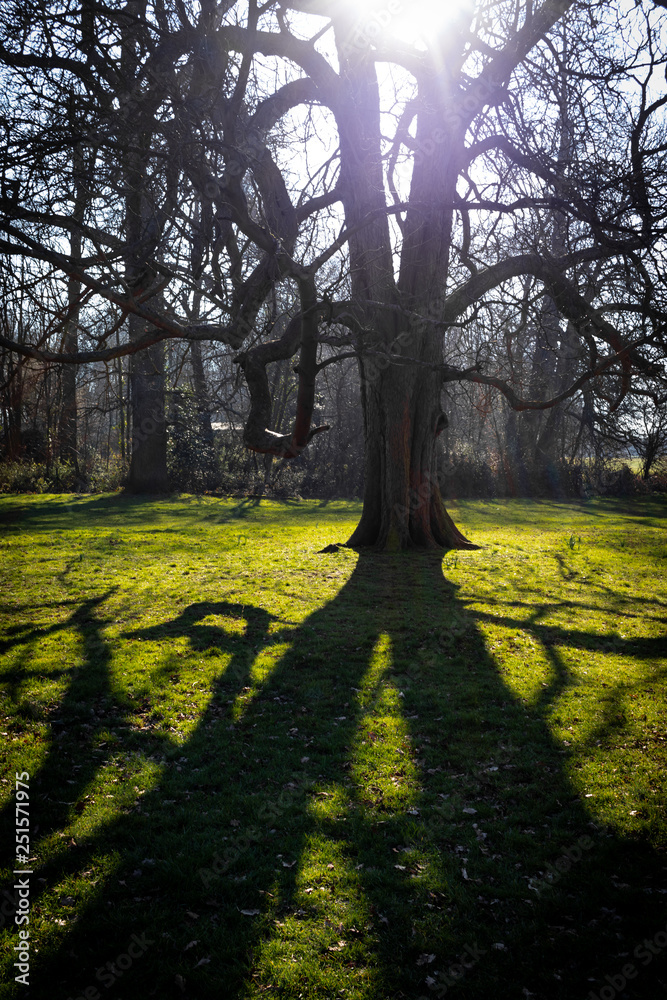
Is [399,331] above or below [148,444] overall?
above

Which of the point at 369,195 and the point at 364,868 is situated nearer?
the point at 364,868

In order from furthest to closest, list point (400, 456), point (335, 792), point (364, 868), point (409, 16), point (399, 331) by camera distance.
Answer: point (400, 456) < point (399, 331) < point (409, 16) < point (335, 792) < point (364, 868)

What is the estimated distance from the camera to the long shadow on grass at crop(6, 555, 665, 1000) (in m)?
2.89

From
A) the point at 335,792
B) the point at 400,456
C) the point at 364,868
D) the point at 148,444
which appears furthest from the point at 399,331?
the point at 148,444

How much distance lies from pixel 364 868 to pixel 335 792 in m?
0.75

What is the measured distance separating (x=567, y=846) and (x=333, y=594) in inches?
232

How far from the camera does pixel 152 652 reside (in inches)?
265

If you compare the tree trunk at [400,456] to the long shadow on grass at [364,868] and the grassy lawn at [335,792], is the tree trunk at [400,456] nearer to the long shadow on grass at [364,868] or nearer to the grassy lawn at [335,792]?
the grassy lawn at [335,792]

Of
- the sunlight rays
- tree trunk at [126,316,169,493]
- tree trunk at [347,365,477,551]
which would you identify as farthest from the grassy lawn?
tree trunk at [126,316,169,493]

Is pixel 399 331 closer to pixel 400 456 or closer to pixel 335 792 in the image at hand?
pixel 400 456

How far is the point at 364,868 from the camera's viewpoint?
3.59m

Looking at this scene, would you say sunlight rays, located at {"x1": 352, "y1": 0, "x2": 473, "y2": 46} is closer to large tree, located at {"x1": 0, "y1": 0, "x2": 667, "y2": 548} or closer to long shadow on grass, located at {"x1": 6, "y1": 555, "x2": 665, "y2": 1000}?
large tree, located at {"x1": 0, "y1": 0, "x2": 667, "y2": 548}

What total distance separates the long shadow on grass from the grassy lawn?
1 centimetres

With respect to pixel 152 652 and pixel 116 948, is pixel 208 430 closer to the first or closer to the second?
pixel 152 652
